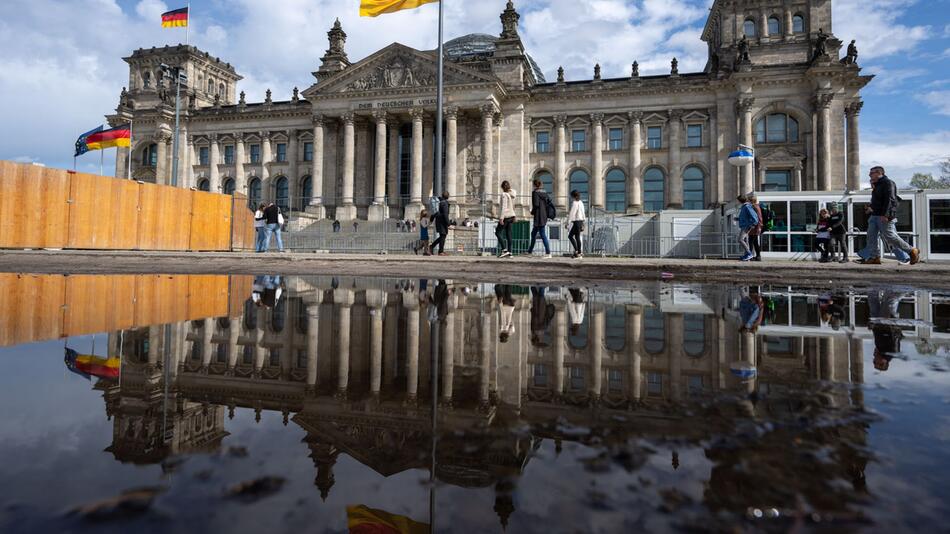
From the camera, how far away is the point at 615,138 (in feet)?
123

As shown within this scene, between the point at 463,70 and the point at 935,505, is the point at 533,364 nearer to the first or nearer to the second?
the point at 935,505

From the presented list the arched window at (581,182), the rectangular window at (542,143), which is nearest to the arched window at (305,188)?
the rectangular window at (542,143)

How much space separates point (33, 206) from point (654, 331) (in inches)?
767

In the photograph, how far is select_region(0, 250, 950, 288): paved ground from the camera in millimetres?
8703

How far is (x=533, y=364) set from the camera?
7.97 feet

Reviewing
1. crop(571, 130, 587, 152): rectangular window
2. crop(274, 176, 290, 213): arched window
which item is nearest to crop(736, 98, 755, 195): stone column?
crop(571, 130, 587, 152): rectangular window

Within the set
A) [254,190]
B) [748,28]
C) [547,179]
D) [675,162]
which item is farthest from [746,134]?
[254,190]

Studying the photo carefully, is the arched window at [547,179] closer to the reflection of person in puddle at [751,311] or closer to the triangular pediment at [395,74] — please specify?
the triangular pediment at [395,74]

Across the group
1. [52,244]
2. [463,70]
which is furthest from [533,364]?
Result: [463,70]

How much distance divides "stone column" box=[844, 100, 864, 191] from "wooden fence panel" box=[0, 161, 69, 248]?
40725mm

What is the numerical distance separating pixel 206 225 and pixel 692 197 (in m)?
30.5

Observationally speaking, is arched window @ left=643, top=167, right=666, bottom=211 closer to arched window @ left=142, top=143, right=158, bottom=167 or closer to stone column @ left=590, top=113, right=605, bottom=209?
stone column @ left=590, top=113, right=605, bottom=209

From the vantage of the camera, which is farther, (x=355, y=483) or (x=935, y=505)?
(x=355, y=483)

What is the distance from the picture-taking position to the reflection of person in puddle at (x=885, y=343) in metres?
2.48
